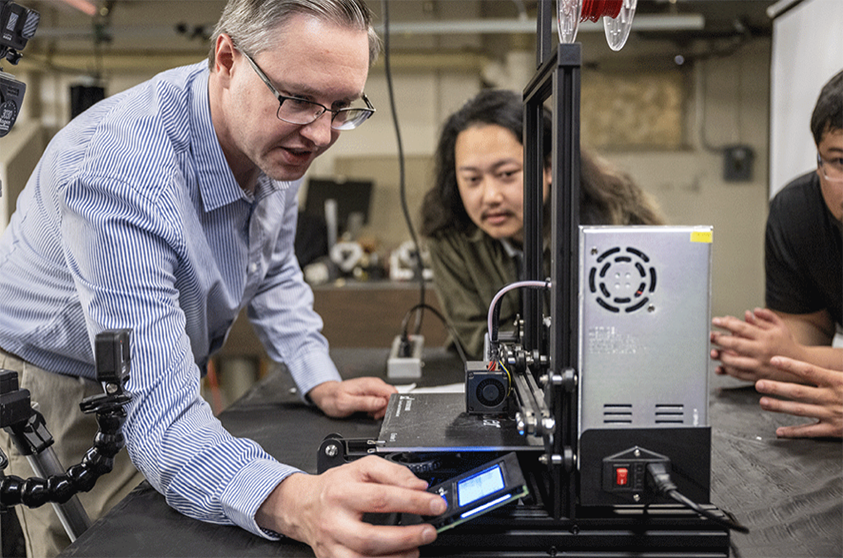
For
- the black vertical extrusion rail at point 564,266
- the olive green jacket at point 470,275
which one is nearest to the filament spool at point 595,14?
the black vertical extrusion rail at point 564,266

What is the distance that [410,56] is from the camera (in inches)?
183

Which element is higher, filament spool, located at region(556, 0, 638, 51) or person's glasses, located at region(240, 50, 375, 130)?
filament spool, located at region(556, 0, 638, 51)

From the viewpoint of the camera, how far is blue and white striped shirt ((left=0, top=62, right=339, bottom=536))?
724mm

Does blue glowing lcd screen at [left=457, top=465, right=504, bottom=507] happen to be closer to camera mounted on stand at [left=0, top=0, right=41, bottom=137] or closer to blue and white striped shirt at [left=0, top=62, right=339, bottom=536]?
blue and white striped shirt at [left=0, top=62, right=339, bottom=536]

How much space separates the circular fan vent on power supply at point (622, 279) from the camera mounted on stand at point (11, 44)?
58 cm

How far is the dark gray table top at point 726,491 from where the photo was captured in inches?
25.9

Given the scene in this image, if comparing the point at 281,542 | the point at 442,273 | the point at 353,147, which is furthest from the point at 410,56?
the point at 281,542

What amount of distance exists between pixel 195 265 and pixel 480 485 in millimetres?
528

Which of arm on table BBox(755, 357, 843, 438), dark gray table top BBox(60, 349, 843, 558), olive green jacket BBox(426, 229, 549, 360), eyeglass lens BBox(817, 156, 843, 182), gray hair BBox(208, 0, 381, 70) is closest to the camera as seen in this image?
dark gray table top BBox(60, 349, 843, 558)

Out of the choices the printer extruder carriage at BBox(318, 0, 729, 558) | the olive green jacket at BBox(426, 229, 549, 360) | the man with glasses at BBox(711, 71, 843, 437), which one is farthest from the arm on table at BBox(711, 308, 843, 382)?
the printer extruder carriage at BBox(318, 0, 729, 558)

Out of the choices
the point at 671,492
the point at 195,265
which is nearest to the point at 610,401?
the point at 671,492

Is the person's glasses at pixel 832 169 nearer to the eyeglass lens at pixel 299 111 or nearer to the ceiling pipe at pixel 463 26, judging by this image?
the eyeglass lens at pixel 299 111

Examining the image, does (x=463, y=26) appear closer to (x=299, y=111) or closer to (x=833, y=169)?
(x=833, y=169)

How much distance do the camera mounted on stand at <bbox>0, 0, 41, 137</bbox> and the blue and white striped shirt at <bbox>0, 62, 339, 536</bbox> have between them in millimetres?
157
